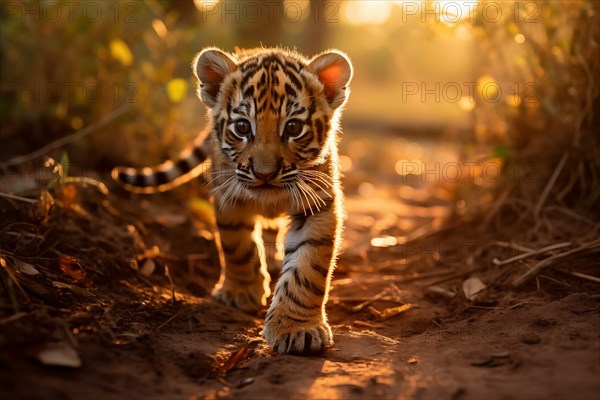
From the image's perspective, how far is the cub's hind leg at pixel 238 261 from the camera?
4.95 meters

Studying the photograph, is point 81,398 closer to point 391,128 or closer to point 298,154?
point 298,154

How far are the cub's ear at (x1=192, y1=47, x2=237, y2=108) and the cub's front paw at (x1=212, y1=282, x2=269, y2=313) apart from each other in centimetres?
135

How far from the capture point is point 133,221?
220 inches

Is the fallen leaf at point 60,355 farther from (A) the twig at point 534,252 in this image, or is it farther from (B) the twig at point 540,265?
(A) the twig at point 534,252

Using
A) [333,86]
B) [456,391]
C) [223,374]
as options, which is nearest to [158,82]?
[333,86]

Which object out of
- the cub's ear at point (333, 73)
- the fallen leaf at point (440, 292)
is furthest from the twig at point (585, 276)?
the cub's ear at point (333, 73)

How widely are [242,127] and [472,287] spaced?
1.95m

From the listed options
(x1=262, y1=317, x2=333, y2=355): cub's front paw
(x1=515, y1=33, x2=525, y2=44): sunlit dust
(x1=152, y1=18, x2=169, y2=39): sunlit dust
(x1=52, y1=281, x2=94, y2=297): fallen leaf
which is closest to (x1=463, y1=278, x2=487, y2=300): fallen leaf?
(x1=262, y1=317, x2=333, y2=355): cub's front paw

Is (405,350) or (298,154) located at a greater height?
(298,154)

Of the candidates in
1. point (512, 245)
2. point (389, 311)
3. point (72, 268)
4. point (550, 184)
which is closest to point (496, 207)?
point (550, 184)

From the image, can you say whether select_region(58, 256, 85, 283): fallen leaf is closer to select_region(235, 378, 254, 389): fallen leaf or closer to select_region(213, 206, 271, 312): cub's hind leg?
select_region(213, 206, 271, 312): cub's hind leg

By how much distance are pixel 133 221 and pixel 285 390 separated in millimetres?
2914

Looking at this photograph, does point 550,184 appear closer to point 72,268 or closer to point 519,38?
point 519,38

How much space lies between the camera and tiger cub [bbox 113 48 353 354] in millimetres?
4121
